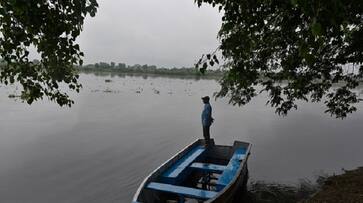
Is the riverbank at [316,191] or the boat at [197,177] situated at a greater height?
the boat at [197,177]

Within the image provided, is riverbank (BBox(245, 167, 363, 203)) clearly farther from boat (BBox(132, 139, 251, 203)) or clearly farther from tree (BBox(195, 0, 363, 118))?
tree (BBox(195, 0, 363, 118))

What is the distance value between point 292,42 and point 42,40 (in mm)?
4796

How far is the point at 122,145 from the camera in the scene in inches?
734

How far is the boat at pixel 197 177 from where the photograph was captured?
7906mm

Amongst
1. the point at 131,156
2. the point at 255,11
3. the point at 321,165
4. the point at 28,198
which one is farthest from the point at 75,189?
the point at 321,165

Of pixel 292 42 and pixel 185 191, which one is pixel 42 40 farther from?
pixel 185 191

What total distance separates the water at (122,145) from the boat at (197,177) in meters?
2.63

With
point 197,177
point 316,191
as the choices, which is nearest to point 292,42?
point 197,177

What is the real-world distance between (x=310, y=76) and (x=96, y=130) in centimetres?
1717

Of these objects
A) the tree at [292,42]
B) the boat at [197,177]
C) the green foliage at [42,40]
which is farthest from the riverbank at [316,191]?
the green foliage at [42,40]

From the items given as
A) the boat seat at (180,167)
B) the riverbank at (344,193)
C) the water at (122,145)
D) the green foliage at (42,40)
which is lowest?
the water at (122,145)

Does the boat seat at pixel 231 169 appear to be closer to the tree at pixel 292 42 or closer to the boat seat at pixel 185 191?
the boat seat at pixel 185 191

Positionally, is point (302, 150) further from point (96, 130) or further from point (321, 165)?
point (96, 130)

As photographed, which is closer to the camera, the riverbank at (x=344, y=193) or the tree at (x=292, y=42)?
the tree at (x=292, y=42)
